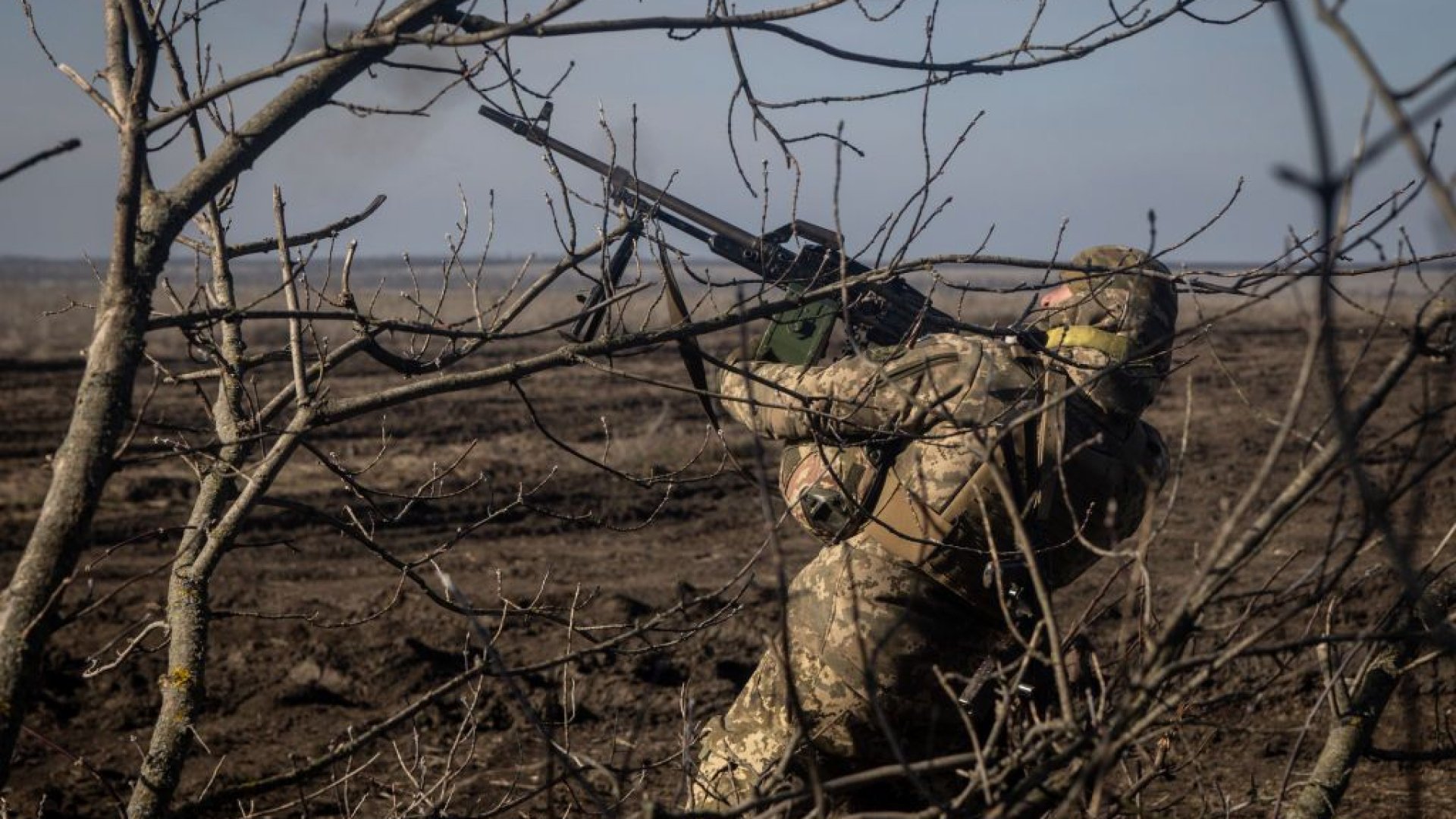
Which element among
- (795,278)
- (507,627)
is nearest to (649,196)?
(795,278)

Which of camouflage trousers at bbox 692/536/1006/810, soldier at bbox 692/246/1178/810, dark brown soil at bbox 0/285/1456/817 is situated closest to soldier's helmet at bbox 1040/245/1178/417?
soldier at bbox 692/246/1178/810

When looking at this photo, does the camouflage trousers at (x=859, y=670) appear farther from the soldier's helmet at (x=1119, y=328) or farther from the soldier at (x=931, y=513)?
the soldier's helmet at (x=1119, y=328)

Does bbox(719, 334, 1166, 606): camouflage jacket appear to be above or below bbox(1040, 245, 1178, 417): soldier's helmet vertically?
below

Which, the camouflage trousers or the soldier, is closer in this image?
the soldier

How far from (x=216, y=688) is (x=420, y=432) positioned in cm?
807

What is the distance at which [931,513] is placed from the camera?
3.57 metres

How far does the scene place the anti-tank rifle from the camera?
3945mm

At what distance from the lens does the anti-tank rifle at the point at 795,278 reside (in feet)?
12.9

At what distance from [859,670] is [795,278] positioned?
1.16 metres

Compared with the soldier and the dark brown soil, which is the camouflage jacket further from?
the dark brown soil

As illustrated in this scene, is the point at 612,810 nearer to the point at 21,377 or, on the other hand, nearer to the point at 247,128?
the point at 247,128

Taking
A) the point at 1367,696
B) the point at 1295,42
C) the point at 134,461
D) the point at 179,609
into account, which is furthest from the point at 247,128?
the point at 1367,696

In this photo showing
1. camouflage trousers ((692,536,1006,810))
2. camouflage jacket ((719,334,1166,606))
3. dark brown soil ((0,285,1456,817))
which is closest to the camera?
camouflage jacket ((719,334,1166,606))

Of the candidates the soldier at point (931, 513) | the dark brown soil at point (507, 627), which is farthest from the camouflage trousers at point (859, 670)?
the dark brown soil at point (507, 627)
